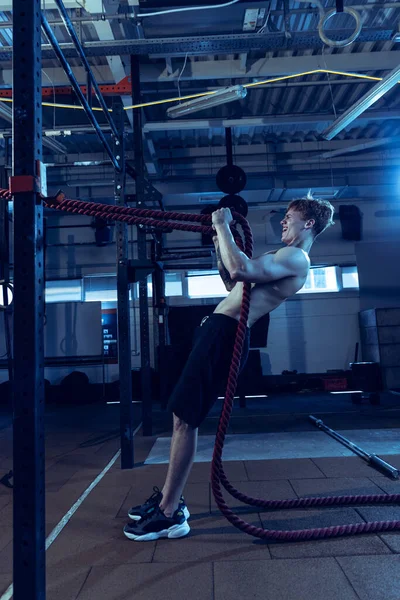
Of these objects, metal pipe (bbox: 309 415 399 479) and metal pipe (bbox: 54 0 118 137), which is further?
metal pipe (bbox: 309 415 399 479)

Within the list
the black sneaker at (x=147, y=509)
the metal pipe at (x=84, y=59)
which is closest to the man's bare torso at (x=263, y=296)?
the black sneaker at (x=147, y=509)

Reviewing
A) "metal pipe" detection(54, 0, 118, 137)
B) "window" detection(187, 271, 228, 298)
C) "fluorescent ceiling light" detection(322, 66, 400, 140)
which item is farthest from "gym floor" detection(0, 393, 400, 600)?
"window" detection(187, 271, 228, 298)

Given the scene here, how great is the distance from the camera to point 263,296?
7.37 feet

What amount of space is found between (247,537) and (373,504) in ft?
2.54

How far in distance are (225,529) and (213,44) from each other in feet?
13.8

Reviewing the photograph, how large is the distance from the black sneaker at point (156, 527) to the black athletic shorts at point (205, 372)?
0.44 m

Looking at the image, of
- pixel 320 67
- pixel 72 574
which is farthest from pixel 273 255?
pixel 320 67

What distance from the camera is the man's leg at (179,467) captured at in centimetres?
208

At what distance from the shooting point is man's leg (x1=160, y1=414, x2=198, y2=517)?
2.08m

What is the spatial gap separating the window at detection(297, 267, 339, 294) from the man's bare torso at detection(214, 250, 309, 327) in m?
7.12

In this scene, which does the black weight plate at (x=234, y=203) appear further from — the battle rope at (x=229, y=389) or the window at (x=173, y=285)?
the battle rope at (x=229, y=389)

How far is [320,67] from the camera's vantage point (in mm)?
5008

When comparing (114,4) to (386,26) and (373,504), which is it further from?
(373,504)

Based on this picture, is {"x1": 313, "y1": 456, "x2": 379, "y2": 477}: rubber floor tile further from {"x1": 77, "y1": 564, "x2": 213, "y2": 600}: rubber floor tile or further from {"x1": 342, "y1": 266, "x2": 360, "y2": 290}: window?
{"x1": 342, "y1": 266, "x2": 360, "y2": 290}: window
